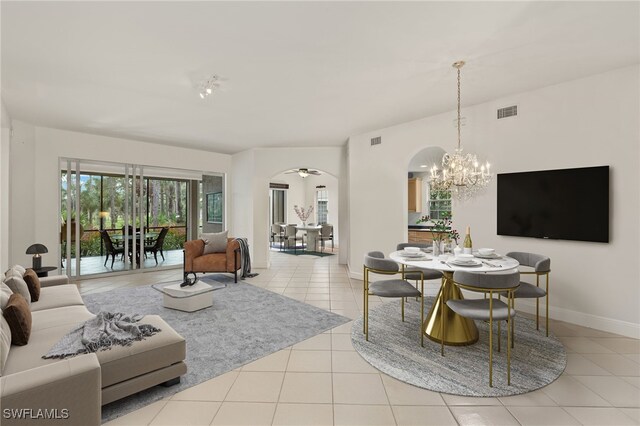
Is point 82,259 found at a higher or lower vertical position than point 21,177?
lower

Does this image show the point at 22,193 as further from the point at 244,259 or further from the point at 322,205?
the point at 322,205

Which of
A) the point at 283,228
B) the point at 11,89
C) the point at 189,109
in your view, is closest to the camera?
the point at 11,89

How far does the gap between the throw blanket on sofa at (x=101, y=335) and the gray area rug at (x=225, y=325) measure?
1.40 ft

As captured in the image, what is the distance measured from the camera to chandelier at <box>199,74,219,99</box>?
3369mm

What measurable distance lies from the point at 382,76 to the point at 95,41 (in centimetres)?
278

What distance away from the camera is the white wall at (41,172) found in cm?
506

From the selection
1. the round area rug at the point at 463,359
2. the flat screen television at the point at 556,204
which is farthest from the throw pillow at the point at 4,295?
the flat screen television at the point at 556,204

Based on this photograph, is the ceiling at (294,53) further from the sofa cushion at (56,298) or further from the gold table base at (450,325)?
the sofa cushion at (56,298)

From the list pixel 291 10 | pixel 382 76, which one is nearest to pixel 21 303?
pixel 291 10

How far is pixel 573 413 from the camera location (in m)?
1.97

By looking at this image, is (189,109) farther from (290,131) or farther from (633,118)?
(633,118)

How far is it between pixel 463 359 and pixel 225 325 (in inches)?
100.0

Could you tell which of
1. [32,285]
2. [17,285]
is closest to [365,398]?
[17,285]

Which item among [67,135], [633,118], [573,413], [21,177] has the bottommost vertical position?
[573,413]
